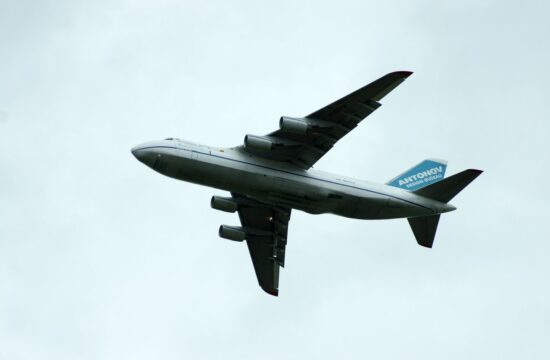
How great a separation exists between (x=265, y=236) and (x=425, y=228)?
29.5 feet

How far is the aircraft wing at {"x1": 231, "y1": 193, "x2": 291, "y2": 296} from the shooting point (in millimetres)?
48500

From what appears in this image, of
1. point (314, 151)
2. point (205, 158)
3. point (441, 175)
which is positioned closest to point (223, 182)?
point (205, 158)

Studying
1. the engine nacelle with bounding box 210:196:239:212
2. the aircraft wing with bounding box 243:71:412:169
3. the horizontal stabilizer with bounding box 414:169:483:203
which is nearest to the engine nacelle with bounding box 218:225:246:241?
the engine nacelle with bounding box 210:196:239:212

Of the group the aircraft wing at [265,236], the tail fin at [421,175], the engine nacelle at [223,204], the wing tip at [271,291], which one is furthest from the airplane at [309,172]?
the wing tip at [271,291]

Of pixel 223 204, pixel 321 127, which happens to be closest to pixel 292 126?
pixel 321 127

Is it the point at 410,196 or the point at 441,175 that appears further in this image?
the point at 441,175

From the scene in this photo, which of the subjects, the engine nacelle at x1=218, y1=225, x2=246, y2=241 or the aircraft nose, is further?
the engine nacelle at x1=218, y1=225, x2=246, y2=241

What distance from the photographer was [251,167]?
141 ft

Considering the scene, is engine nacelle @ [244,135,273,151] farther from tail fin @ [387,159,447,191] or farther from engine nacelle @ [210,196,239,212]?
tail fin @ [387,159,447,191]

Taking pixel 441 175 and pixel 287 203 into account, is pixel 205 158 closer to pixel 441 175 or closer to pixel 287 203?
pixel 287 203

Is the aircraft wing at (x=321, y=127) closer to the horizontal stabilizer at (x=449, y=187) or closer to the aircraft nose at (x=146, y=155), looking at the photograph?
the aircraft nose at (x=146, y=155)

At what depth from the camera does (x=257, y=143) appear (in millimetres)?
42375

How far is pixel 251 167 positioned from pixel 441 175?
11.5 meters

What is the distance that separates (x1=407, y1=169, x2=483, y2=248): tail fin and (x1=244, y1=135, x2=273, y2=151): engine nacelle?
26.3ft
